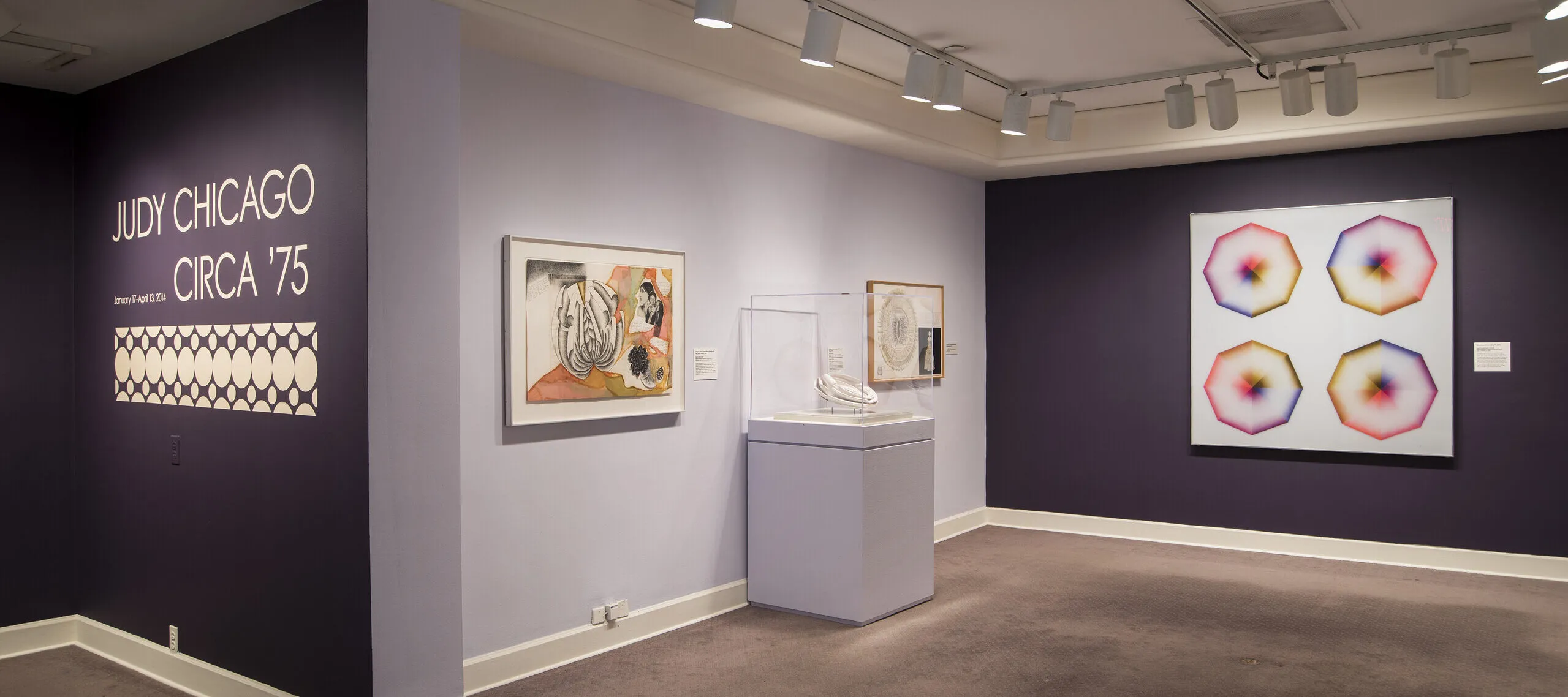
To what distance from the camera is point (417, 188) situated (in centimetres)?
332

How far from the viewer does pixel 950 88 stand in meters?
5.03

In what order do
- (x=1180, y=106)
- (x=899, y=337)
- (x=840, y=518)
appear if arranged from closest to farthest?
(x=840, y=518)
(x=1180, y=106)
(x=899, y=337)

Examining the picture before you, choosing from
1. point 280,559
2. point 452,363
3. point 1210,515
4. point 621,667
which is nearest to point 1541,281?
point 1210,515

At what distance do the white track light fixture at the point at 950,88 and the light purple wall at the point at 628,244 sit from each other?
860mm

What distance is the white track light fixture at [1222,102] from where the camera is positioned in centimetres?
527

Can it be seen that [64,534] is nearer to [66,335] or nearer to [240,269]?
[66,335]

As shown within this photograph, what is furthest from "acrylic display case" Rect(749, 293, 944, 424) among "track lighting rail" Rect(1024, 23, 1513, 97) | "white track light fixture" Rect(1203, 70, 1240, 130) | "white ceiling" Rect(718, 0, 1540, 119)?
"white track light fixture" Rect(1203, 70, 1240, 130)

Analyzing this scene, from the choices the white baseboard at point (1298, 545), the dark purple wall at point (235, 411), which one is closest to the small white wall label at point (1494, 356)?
the white baseboard at point (1298, 545)

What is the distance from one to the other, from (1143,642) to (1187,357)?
274cm

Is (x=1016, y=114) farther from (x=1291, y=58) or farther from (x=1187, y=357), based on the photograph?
(x=1187, y=357)

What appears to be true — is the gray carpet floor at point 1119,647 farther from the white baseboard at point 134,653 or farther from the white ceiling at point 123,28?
the white ceiling at point 123,28

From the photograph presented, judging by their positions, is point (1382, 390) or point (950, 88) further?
point (1382, 390)

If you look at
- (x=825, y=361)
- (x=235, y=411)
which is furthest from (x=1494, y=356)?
(x=235, y=411)

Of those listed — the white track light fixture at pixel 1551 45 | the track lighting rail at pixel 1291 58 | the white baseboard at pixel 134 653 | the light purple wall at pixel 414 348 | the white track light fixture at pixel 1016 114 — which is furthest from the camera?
the white track light fixture at pixel 1016 114
